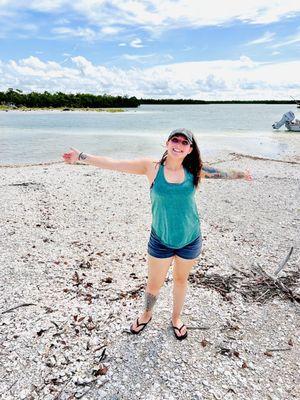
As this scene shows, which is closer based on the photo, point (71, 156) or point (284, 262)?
point (71, 156)

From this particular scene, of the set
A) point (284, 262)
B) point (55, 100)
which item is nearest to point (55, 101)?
point (55, 100)

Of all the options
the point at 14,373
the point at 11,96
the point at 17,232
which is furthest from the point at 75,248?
the point at 11,96

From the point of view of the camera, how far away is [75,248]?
7426 millimetres

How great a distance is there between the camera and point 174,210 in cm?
379

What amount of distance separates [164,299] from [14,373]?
2347mm

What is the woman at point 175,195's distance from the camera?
3.73m

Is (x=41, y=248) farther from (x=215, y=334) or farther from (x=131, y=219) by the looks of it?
(x=215, y=334)

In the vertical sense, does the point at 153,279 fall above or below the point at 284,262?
above

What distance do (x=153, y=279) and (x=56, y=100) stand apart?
15850 cm

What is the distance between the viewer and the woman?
3.73 metres

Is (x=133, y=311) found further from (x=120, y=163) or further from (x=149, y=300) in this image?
(x=120, y=163)

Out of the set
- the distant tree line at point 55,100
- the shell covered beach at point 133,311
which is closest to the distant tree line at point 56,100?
the distant tree line at point 55,100

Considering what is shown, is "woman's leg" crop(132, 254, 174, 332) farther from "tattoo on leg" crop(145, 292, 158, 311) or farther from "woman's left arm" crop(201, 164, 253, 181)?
"woman's left arm" crop(201, 164, 253, 181)

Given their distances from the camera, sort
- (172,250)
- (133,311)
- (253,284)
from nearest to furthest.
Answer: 1. (172,250)
2. (133,311)
3. (253,284)
